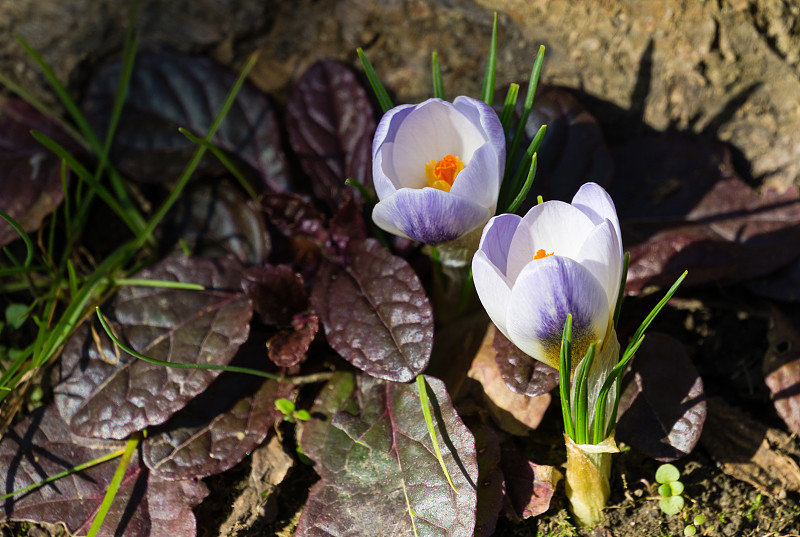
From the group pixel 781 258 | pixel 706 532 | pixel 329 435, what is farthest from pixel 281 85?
pixel 706 532

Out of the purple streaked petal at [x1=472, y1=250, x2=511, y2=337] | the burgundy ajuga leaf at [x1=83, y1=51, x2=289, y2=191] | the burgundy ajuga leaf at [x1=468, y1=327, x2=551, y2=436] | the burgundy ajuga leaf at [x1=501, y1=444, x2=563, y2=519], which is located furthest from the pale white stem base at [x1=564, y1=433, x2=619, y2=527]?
the burgundy ajuga leaf at [x1=83, y1=51, x2=289, y2=191]

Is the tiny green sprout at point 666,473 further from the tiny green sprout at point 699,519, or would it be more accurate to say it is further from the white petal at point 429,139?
the white petal at point 429,139

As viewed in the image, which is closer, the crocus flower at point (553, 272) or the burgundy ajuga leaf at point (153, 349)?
the crocus flower at point (553, 272)

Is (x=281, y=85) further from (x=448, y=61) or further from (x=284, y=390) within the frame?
(x=284, y=390)

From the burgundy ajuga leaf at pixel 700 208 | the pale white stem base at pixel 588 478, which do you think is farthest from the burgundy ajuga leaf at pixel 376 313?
→ the burgundy ajuga leaf at pixel 700 208

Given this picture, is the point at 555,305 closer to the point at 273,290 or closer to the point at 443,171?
the point at 443,171
